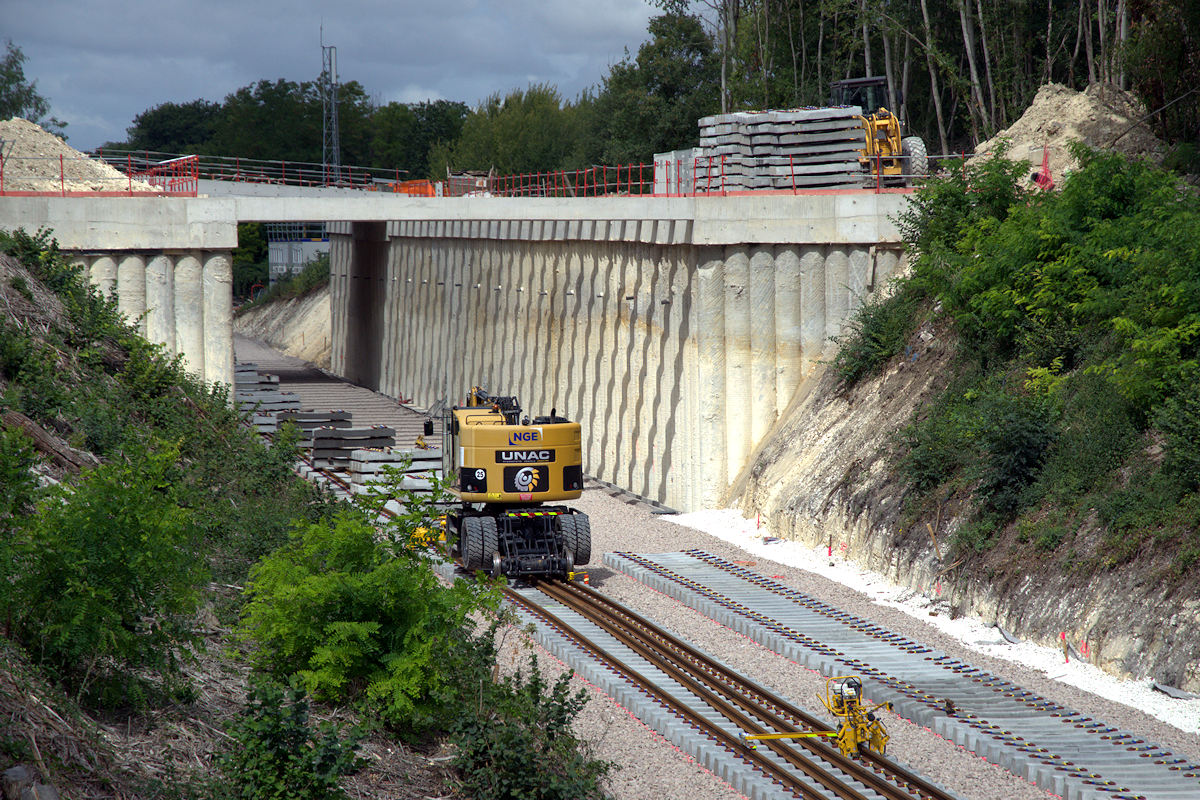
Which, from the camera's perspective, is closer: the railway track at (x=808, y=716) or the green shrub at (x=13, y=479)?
the green shrub at (x=13, y=479)

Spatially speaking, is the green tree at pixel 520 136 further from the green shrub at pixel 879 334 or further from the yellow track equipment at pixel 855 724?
the yellow track equipment at pixel 855 724

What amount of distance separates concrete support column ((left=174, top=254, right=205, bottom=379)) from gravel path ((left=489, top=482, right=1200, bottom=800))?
41.3 ft

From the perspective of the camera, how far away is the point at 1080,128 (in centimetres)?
2769

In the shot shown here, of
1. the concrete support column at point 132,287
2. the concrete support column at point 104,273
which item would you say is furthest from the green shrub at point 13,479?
the concrete support column at point 104,273

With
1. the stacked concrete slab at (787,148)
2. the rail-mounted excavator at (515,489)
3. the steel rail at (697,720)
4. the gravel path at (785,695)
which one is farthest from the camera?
the stacked concrete slab at (787,148)

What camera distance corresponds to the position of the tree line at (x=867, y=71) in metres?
26.5

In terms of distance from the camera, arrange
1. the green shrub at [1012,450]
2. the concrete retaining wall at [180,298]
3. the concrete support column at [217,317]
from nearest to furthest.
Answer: the green shrub at [1012,450]
the concrete retaining wall at [180,298]
the concrete support column at [217,317]

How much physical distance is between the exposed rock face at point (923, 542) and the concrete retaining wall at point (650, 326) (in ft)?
4.08

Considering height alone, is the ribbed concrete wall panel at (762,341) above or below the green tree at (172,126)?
below

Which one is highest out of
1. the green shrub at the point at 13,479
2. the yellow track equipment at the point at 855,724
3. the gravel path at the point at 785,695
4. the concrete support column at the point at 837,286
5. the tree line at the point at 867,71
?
the tree line at the point at 867,71

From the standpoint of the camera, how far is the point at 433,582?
12062 millimetres

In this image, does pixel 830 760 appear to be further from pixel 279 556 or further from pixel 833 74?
pixel 833 74

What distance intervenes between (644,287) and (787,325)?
4.65 meters

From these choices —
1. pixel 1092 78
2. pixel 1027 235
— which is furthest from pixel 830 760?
pixel 1092 78
